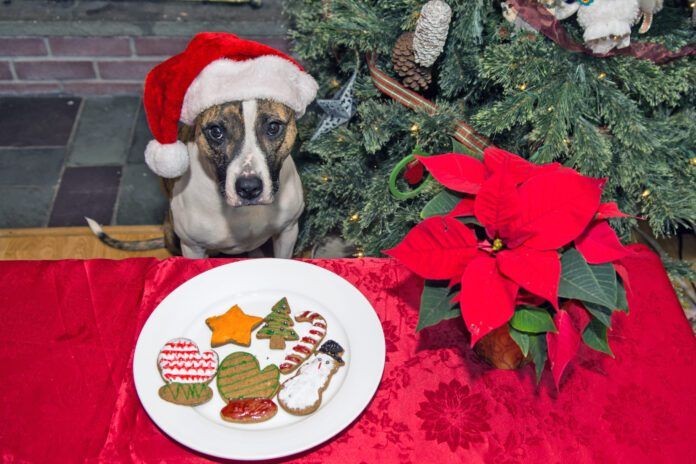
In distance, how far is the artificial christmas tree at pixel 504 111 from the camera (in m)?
1.30

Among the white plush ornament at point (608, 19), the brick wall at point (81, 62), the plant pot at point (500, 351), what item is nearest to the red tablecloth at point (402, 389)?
the plant pot at point (500, 351)

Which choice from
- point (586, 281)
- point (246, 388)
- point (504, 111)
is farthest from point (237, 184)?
→ point (586, 281)

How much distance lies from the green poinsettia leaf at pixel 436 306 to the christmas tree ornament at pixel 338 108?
772 millimetres

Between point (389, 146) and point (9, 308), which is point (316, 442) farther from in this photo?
point (389, 146)

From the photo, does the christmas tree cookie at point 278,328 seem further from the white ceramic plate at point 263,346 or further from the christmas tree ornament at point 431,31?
the christmas tree ornament at point 431,31

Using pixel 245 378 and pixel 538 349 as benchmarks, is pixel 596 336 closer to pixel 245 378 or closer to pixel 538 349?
pixel 538 349

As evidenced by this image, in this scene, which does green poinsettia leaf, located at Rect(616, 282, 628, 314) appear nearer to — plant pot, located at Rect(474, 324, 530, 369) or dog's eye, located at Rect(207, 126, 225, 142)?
plant pot, located at Rect(474, 324, 530, 369)

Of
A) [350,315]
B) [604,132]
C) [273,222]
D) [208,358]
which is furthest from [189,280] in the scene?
[604,132]

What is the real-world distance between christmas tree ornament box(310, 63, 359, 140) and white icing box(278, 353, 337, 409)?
2.50 ft

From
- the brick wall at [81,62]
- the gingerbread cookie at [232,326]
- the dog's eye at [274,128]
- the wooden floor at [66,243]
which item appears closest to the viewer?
the gingerbread cookie at [232,326]

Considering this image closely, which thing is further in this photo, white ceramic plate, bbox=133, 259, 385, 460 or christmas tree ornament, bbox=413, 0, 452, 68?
christmas tree ornament, bbox=413, 0, 452, 68

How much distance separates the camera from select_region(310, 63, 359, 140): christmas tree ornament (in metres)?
1.54

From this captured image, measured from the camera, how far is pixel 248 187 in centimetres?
124

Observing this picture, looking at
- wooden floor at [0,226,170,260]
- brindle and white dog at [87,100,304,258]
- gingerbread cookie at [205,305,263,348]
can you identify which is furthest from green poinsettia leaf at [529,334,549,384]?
wooden floor at [0,226,170,260]
